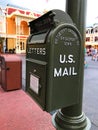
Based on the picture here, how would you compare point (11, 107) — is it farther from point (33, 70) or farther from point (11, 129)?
point (33, 70)

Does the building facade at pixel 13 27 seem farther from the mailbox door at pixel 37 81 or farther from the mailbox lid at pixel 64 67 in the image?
the mailbox lid at pixel 64 67

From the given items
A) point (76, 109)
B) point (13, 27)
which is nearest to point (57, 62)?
point (76, 109)

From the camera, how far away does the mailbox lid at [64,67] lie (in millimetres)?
1030

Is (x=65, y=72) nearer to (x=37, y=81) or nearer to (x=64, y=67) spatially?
(x=64, y=67)

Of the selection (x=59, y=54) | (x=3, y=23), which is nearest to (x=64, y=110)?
(x=59, y=54)

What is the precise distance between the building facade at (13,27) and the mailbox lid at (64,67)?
75.1ft

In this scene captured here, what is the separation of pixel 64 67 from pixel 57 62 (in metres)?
0.08

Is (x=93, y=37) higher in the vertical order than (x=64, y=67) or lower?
higher

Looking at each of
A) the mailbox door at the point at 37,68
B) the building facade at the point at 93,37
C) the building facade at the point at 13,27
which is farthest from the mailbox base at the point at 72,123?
the building facade at the point at 93,37

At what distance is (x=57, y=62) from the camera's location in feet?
3.45

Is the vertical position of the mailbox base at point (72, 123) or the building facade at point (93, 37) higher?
the building facade at point (93, 37)

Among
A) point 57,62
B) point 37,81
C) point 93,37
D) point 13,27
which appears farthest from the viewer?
point 93,37

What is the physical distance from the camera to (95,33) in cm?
3322

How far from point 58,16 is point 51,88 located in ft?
1.68
